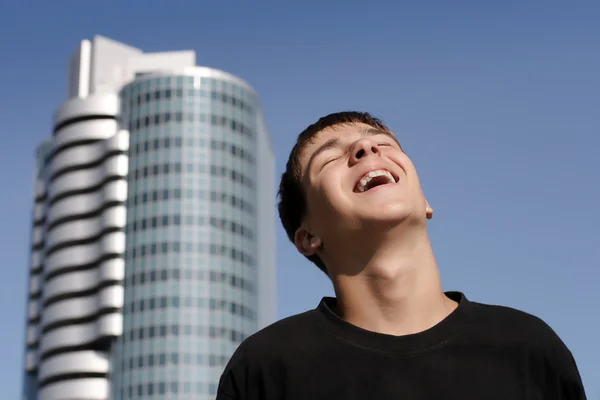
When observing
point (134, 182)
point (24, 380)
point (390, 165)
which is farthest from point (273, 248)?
point (390, 165)

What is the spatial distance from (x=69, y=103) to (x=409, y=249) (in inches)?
4536

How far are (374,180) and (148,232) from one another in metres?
102

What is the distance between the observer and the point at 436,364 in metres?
4.28

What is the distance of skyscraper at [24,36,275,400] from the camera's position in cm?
10212

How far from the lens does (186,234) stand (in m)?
105

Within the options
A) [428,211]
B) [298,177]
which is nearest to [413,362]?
[428,211]

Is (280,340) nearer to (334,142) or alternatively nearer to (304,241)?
(304,241)

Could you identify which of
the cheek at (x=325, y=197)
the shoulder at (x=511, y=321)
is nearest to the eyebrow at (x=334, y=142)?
the cheek at (x=325, y=197)

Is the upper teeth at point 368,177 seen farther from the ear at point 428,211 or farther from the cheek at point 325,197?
the ear at point 428,211

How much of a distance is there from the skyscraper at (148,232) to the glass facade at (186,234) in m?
0.12

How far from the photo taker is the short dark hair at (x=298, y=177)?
5090 millimetres

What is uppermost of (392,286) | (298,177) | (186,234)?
(186,234)

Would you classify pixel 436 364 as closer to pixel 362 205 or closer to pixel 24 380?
pixel 362 205

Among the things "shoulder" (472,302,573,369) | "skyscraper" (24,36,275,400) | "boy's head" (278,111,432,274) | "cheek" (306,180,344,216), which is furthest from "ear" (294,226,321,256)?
"skyscraper" (24,36,275,400)
